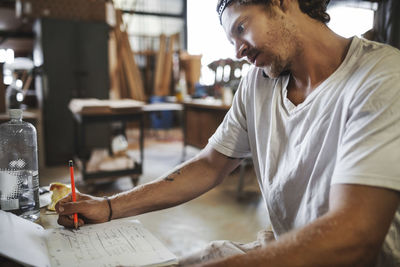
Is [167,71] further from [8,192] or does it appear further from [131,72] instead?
[8,192]

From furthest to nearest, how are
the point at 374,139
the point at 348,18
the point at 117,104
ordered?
the point at 348,18, the point at 117,104, the point at 374,139

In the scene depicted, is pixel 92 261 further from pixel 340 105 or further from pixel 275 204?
pixel 340 105

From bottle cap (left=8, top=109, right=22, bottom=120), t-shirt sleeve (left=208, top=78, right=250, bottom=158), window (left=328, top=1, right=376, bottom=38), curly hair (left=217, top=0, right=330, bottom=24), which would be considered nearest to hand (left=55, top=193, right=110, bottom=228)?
bottle cap (left=8, top=109, right=22, bottom=120)

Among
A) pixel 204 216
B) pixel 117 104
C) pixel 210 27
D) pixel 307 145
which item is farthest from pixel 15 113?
pixel 210 27

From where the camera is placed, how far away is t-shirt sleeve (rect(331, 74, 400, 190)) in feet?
2.21

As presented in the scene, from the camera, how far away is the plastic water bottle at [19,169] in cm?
95

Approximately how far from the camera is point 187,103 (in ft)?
16.0

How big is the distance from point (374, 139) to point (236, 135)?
56 centimetres

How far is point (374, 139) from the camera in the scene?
2.29 feet

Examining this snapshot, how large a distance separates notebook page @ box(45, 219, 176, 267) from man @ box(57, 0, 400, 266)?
0.29 ft

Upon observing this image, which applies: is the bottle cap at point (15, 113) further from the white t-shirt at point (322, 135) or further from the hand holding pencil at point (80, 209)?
the white t-shirt at point (322, 135)

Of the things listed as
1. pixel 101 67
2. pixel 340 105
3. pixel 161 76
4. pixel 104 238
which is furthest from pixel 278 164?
pixel 161 76

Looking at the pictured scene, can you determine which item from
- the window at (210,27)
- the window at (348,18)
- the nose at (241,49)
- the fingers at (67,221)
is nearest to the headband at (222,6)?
the nose at (241,49)

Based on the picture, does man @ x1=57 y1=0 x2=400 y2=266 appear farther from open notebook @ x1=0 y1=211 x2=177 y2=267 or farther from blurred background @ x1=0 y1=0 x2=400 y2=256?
blurred background @ x1=0 y1=0 x2=400 y2=256
